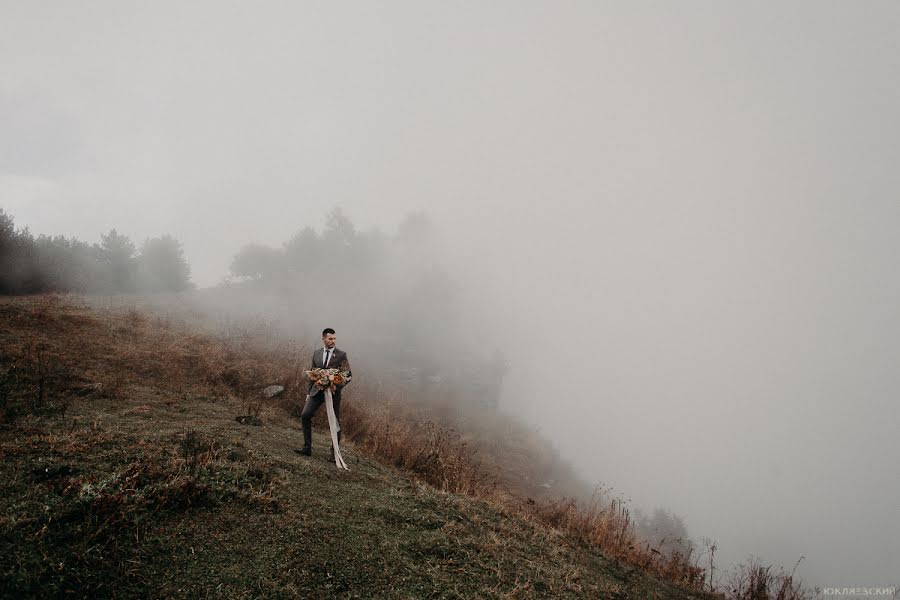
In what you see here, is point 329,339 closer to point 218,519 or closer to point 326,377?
point 326,377

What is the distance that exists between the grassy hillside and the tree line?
48.5 ft

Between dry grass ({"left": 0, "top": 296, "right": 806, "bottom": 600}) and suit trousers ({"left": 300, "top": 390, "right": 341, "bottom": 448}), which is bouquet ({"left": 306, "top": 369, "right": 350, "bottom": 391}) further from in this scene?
dry grass ({"left": 0, "top": 296, "right": 806, "bottom": 600})

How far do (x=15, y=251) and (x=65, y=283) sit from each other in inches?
174

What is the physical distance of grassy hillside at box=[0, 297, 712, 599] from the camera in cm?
295

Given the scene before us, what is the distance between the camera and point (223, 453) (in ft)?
17.4

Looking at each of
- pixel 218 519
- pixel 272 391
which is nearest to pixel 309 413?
pixel 218 519

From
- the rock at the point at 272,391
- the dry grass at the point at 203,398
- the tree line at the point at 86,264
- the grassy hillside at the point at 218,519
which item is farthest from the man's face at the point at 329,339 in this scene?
the tree line at the point at 86,264

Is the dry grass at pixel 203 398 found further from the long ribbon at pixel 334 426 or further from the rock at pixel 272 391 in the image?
the long ribbon at pixel 334 426

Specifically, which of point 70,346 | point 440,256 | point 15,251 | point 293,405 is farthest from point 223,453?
point 440,256

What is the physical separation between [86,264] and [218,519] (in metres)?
32.2

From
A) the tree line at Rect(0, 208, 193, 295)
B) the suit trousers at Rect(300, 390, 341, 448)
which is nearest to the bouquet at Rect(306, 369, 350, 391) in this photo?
the suit trousers at Rect(300, 390, 341, 448)

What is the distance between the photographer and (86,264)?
2577 centimetres

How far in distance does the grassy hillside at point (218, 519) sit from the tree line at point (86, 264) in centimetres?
1477

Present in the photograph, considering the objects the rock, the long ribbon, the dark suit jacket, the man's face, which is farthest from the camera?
the rock
